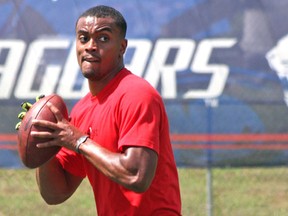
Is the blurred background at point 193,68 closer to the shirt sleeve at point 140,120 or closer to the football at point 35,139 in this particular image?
the football at point 35,139

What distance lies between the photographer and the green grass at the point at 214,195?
8.16m

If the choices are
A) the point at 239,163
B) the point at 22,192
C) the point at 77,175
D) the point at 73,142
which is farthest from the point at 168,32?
the point at 73,142

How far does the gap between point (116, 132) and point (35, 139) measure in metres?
0.40

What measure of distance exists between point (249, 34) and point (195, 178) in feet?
5.85

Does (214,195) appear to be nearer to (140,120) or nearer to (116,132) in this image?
(116,132)

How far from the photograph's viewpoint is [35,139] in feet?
12.9

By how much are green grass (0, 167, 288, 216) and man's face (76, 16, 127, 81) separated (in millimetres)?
4253

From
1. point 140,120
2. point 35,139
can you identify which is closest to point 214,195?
point 35,139

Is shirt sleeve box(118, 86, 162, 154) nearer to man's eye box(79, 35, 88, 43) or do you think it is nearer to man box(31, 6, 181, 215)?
man box(31, 6, 181, 215)

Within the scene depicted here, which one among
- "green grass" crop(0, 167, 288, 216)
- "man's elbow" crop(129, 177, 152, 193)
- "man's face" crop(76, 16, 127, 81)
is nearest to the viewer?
"man's elbow" crop(129, 177, 152, 193)

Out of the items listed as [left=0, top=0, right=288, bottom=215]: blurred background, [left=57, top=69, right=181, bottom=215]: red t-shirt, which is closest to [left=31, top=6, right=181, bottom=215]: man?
[left=57, top=69, right=181, bottom=215]: red t-shirt

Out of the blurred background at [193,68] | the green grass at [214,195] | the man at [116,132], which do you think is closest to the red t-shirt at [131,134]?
the man at [116,132]

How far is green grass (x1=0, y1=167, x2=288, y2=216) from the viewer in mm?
8156

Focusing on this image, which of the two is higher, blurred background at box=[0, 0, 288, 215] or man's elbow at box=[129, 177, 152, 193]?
man's elbow at box=[129, 177, 152, 193]
